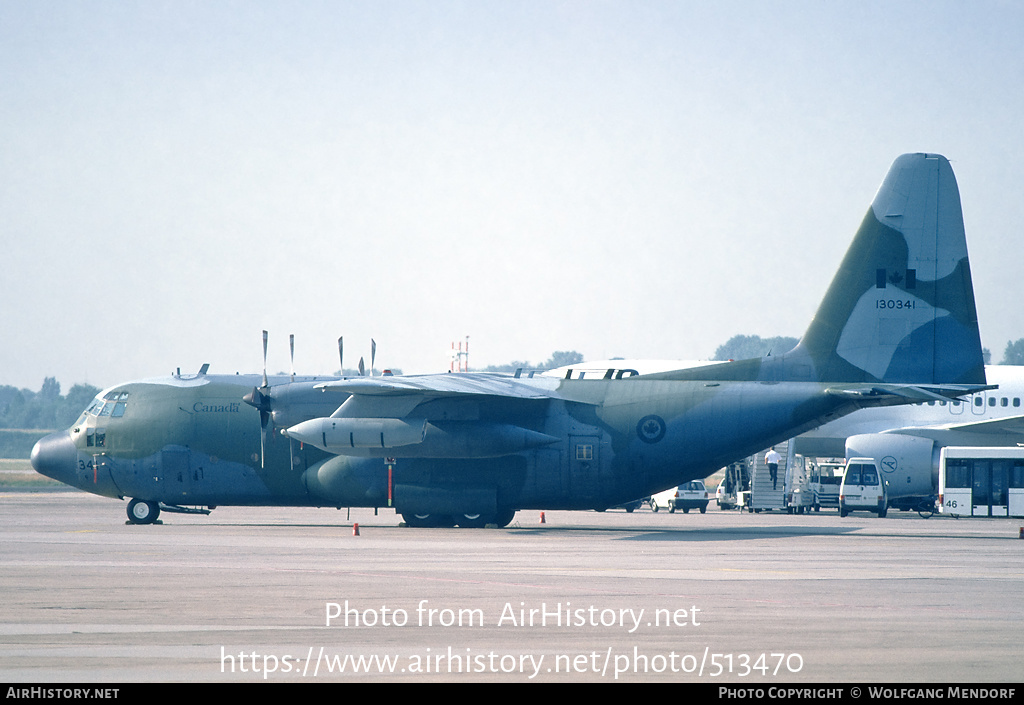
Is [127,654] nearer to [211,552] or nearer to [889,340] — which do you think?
[211,552]

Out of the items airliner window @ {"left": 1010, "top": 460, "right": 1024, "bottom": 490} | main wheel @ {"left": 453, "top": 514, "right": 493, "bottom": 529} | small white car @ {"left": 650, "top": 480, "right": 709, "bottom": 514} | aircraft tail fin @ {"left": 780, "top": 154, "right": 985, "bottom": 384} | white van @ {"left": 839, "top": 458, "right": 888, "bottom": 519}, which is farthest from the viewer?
small white car @ {"left": 650, "top": 480, "right": 709, "bottom": 514}

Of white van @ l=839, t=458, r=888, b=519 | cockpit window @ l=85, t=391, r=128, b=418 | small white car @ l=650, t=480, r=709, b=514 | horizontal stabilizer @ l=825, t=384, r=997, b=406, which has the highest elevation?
horizontal stabilizer @ l=825, t=384, r=997, b=406

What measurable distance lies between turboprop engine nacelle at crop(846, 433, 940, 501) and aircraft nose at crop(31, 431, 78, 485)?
2896 centimetres

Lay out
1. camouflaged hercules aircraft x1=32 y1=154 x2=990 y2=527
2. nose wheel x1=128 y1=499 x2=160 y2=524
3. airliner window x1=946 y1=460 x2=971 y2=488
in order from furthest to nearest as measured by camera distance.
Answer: airliner window x1=946 y1=460 x2=971 y2=488
nose wheel x1=128 y1=499 x2=160 y2=524
camouflaged hercules aircraft x1=32 y1=154 x2=990 y2=527

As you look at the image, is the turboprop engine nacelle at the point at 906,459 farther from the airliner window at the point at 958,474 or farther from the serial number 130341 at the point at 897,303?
the serial number 130341 at the point at 897,303

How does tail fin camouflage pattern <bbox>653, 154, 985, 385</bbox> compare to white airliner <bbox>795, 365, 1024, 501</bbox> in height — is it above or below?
above

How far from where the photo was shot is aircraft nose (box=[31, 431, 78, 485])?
1324 inches

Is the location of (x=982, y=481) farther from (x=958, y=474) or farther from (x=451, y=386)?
(x=451, y=386)

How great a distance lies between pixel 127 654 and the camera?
1103 centimetres

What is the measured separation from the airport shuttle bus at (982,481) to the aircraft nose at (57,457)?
29.2 meters

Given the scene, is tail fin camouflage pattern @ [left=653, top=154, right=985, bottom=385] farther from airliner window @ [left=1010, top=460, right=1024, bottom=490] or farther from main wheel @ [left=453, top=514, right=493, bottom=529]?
airliner window @ [left=1010, top=460, right=1024, bottom=490]

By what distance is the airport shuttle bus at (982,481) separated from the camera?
37938 mm

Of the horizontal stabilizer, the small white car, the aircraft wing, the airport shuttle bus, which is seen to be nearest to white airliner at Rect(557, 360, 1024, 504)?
the airport shuttle bus
